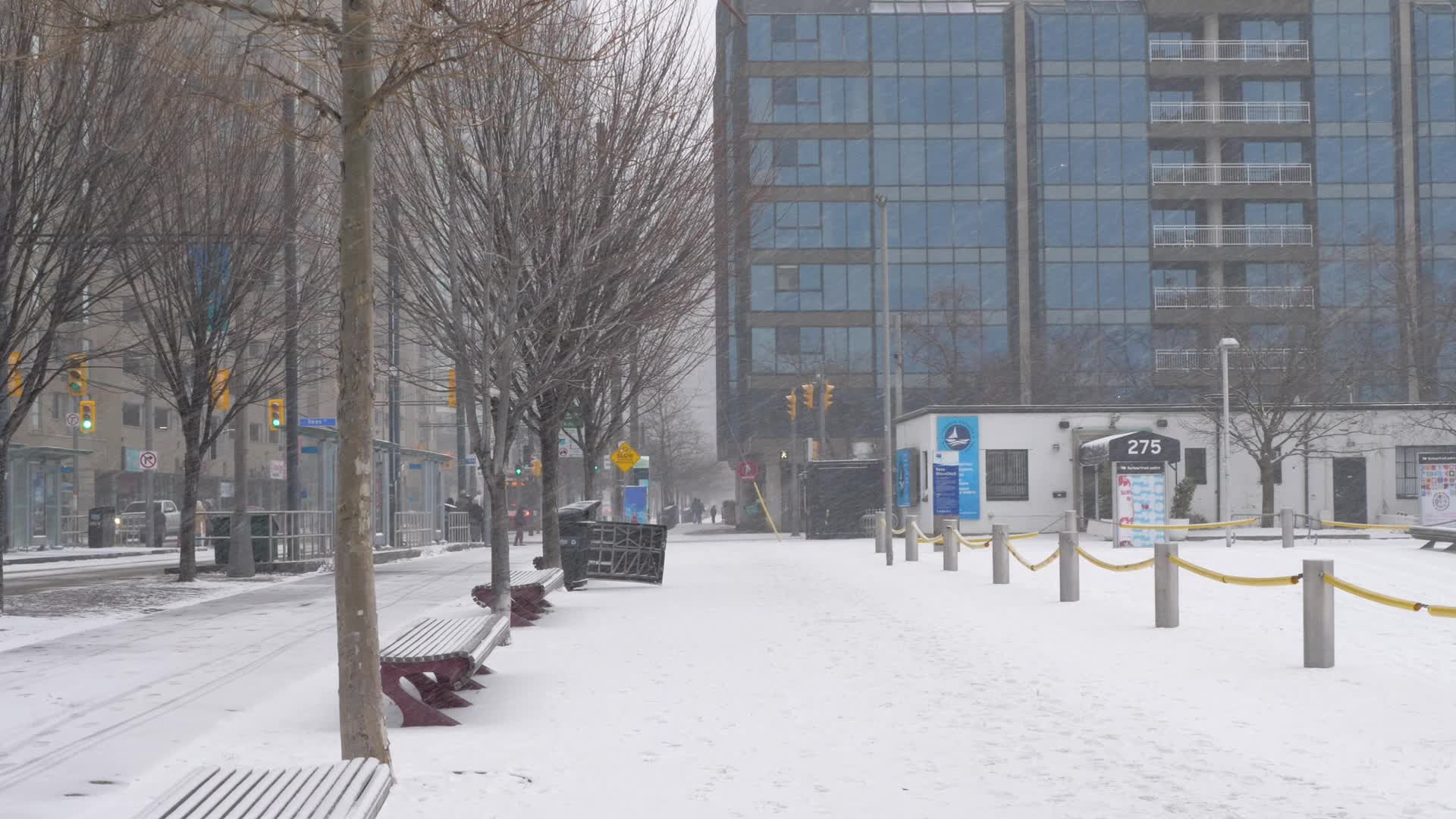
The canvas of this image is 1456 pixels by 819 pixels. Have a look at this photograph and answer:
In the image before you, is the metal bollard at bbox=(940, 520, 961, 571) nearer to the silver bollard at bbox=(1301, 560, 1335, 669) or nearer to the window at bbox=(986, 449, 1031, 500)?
the silver bollard at bbox=(1301, 560, 1335, 669)

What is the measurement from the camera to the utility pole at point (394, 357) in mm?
15703

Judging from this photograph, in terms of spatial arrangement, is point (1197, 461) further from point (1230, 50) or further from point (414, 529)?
point (1230, 50)

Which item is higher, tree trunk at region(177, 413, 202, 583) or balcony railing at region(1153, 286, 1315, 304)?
balcony railing at region(1153, 286, 1315, 304)

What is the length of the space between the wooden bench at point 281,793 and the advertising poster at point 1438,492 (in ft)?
106

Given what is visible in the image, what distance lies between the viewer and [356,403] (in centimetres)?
680

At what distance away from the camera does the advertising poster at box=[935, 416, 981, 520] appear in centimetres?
4416

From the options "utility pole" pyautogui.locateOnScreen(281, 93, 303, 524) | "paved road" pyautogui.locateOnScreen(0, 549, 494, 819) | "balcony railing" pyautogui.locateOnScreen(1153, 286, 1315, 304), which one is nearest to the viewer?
"paved road" pyautogui.locateOnScreen(0, 549, 494, 819)

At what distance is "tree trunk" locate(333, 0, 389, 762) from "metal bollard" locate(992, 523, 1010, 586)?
15.3 metres

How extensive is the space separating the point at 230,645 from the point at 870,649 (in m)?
5.91

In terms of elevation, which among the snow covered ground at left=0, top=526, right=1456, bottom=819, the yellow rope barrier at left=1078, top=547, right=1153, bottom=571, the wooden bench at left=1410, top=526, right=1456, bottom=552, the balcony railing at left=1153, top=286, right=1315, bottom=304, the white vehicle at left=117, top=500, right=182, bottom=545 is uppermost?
the balcony railing at left=1153, top=286, right=1315, bottom=304

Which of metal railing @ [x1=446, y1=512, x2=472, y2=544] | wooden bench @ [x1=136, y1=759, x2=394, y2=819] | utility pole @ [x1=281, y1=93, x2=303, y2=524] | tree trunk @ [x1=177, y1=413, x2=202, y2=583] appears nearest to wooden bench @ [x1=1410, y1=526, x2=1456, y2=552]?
utility pole @ [x1=281, y1=93, x2=303, y2=524]

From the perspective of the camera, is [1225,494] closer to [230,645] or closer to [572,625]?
[572,625]

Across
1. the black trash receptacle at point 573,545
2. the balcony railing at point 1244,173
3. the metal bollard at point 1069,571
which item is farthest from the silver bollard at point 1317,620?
the balcony railing at point 1244,173

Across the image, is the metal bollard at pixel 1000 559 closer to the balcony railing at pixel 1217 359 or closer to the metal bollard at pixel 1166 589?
the metal bollard at pixel 1166 589
